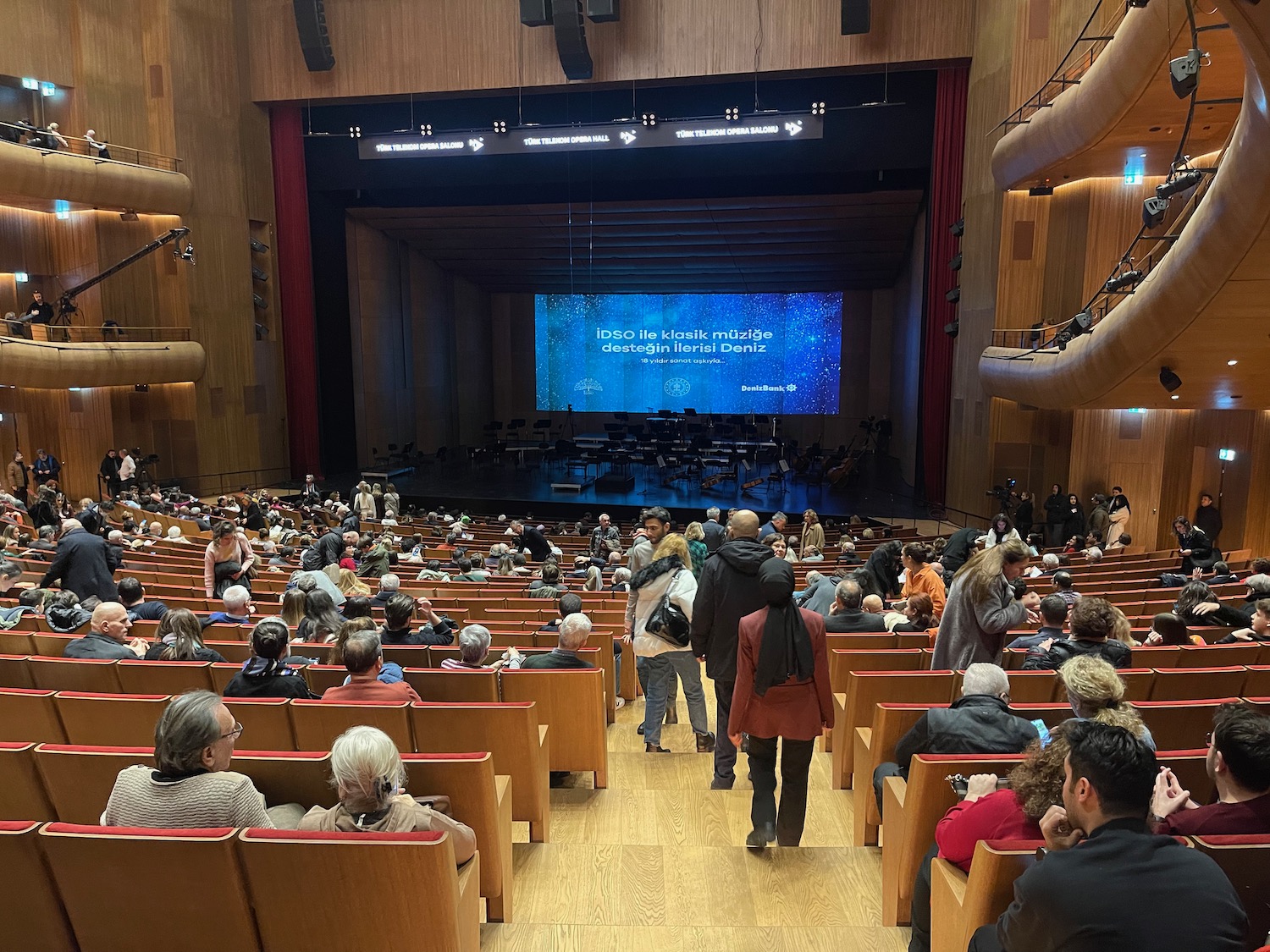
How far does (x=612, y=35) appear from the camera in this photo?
56.3 ft

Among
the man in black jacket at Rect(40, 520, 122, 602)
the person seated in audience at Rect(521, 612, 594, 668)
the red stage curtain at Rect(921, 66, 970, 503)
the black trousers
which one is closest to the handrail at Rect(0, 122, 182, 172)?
the man in black jacket at Rect(40, 520, 122, 602)

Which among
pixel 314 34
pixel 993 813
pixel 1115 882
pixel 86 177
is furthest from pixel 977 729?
pixel 314 34

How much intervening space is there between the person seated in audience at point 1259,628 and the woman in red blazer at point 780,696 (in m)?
2.95

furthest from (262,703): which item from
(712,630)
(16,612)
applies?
(16,612)

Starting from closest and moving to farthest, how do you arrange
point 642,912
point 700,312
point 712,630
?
point 642,912
point 712,630
point 700,312

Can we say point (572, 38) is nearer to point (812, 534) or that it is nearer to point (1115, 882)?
point (812, 534)

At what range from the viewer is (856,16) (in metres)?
15.9

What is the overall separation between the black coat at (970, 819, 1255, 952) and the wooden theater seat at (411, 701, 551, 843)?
2082 millimetres

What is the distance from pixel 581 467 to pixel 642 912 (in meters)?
20.1

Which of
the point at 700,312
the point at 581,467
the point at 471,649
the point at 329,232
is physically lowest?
the point at 581,467

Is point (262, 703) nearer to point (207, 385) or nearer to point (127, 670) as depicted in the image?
point (127, 670)

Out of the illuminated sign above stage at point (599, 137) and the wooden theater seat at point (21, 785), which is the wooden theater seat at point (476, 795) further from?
the illuminated sign above stage at point (599, 137)

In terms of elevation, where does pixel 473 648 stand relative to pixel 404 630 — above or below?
above

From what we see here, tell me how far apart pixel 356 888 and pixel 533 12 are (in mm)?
17432
